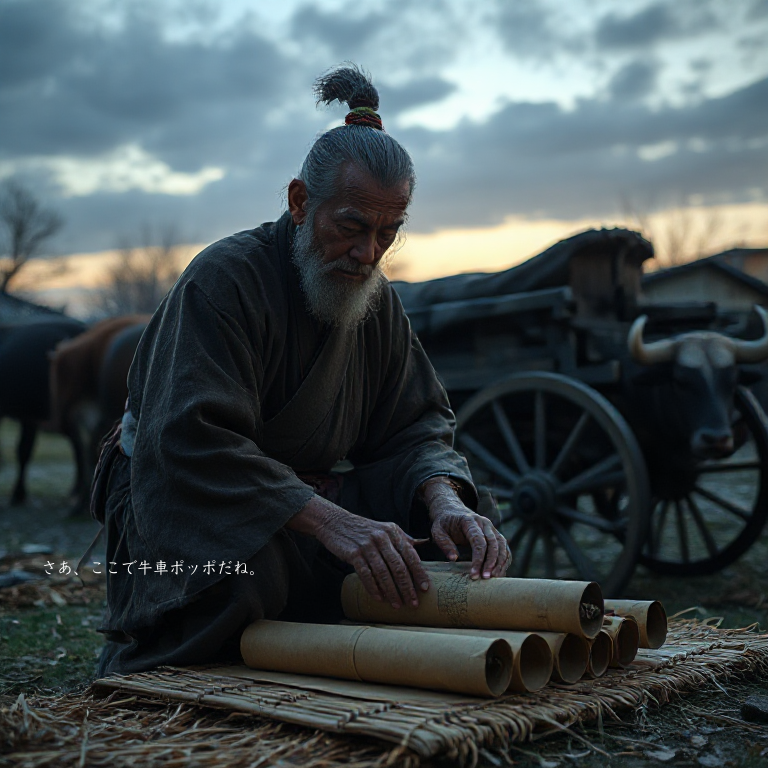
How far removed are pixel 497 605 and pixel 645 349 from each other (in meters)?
2.68

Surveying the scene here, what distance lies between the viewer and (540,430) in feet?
15.6

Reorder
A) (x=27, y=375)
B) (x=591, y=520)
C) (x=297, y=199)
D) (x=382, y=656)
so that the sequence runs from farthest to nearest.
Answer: (x=27, y=375) < (x=591, y=520) < (x=297, y=199) < (x=382, y=656)

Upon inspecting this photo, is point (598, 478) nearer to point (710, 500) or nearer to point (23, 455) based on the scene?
point (710, 500)

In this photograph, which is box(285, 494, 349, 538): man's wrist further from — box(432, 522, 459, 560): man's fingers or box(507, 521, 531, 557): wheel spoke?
box(507, 521, 531, 557): wheel spoke

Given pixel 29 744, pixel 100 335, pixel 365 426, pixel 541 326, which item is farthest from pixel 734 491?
pixel 29 744

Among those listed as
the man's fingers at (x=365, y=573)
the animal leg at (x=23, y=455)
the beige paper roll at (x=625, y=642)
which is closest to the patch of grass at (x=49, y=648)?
the man's fingers at (x=365, y=573)

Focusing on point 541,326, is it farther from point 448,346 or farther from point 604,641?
point 604,641

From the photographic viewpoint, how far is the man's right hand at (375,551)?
2.46 meters

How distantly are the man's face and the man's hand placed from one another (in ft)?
2.06

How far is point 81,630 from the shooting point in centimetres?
399

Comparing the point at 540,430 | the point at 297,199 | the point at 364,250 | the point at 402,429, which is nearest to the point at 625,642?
A: the point at 402,429

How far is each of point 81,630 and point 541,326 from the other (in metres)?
2.81

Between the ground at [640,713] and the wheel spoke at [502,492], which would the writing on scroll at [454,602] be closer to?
the ground at [640,713]

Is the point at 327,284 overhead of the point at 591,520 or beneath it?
overhead
